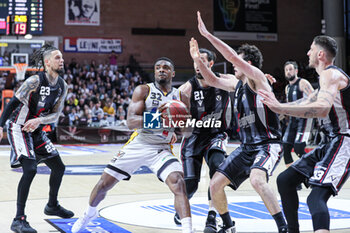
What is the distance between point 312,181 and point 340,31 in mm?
25141

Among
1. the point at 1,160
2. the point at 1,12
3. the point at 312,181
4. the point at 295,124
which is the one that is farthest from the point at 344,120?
the point at 1,12

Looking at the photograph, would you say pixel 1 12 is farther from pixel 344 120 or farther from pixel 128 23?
pixel 344 120

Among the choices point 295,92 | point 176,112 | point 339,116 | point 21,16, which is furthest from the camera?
point 21,16

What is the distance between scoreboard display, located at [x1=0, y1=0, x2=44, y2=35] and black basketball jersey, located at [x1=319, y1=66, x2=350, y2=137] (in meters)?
15.9

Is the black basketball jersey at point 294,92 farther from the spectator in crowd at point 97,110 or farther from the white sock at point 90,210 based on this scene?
the spectator in crowd at point 97,110

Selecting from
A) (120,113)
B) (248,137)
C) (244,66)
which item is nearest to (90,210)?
(248,137)

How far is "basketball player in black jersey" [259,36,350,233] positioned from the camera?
3.83 m

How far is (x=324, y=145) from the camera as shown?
4.20m

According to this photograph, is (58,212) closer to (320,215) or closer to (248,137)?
(248,137)

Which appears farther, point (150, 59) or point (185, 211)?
point (150, 59)

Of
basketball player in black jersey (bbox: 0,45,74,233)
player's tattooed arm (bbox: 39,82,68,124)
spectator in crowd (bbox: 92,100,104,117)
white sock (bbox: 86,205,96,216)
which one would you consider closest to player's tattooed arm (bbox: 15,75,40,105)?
basketball player in black jersey (bbox: 0,45,74,233)

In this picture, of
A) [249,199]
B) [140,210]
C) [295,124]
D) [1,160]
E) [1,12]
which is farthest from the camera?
[1,12]

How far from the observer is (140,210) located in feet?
21.0

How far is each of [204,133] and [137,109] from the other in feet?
3.89
